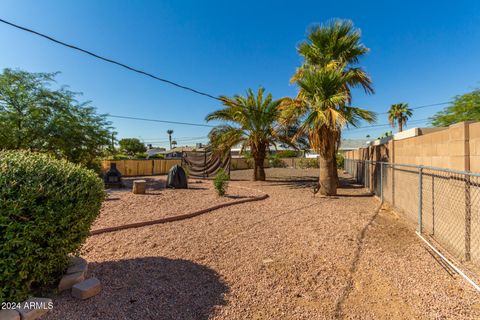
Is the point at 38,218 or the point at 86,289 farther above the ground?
the point at 38,218

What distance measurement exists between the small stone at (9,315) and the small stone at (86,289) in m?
0.49

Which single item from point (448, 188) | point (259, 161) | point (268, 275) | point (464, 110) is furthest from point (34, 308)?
point (464, 110)

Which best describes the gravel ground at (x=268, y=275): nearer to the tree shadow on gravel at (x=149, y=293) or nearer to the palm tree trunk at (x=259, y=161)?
the tree shadow on gravel at (x=149, y=293)

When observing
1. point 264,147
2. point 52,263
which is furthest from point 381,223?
point 264,147

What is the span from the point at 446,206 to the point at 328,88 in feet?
17.4

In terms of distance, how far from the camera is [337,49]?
9422 mm

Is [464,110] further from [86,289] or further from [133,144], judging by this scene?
[133,144]

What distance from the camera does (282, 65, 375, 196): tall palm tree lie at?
309 inches

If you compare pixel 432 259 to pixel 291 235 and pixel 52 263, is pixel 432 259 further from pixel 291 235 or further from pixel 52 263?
pixel 52 263

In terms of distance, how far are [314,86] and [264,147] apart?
5.58 metres

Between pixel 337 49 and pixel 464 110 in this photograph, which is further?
pixel 464 110

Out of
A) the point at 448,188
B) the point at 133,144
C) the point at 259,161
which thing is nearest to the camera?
the point at 448,188

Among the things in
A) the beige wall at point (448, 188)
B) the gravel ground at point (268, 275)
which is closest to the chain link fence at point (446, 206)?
the beige wall at point (448, 188)

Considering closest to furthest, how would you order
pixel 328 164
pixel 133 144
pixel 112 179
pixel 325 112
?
pixel 325 112
pixel 328 164
pixel 112 179
pixel 133 144
